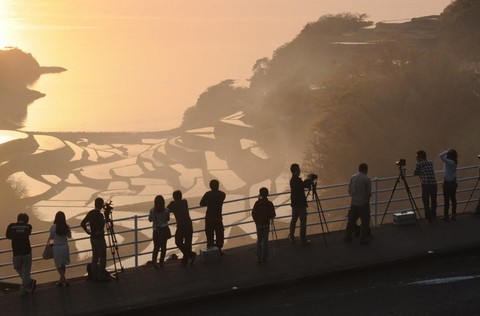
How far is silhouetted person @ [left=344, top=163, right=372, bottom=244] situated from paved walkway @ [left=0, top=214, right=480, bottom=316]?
34 centimetres

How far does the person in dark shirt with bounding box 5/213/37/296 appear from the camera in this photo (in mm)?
12781

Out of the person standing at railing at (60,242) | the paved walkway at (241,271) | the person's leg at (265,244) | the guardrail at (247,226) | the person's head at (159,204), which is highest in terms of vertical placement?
the person's head at (159,204)

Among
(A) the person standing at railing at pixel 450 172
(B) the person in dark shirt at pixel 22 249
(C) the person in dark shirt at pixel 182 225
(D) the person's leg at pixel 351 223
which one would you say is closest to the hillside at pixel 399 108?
(A) the person standing at railing at pixel 450 172

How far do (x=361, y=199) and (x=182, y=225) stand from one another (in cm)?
395

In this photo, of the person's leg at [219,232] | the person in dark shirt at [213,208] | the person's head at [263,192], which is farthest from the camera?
the person's leg at [219,232]

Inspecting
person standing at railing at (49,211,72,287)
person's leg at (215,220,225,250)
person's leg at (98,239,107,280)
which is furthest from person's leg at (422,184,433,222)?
Result: person standing at railing at (49,211,72,287)

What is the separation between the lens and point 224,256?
1485 cm

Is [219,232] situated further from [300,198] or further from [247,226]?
[247,226]

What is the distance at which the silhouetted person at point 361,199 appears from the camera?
15070 millimetres

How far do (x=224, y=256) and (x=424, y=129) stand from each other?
39692 mm

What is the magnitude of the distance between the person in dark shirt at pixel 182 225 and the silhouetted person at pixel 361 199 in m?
3.61

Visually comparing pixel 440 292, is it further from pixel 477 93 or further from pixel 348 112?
pixel 477 93

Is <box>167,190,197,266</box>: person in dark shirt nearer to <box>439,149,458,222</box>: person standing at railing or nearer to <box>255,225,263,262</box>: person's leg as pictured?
<box>255,225,263,262</box>: person's leg

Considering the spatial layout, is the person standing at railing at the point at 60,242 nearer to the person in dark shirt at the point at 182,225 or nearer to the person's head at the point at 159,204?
the person's head at the point at 159,204
